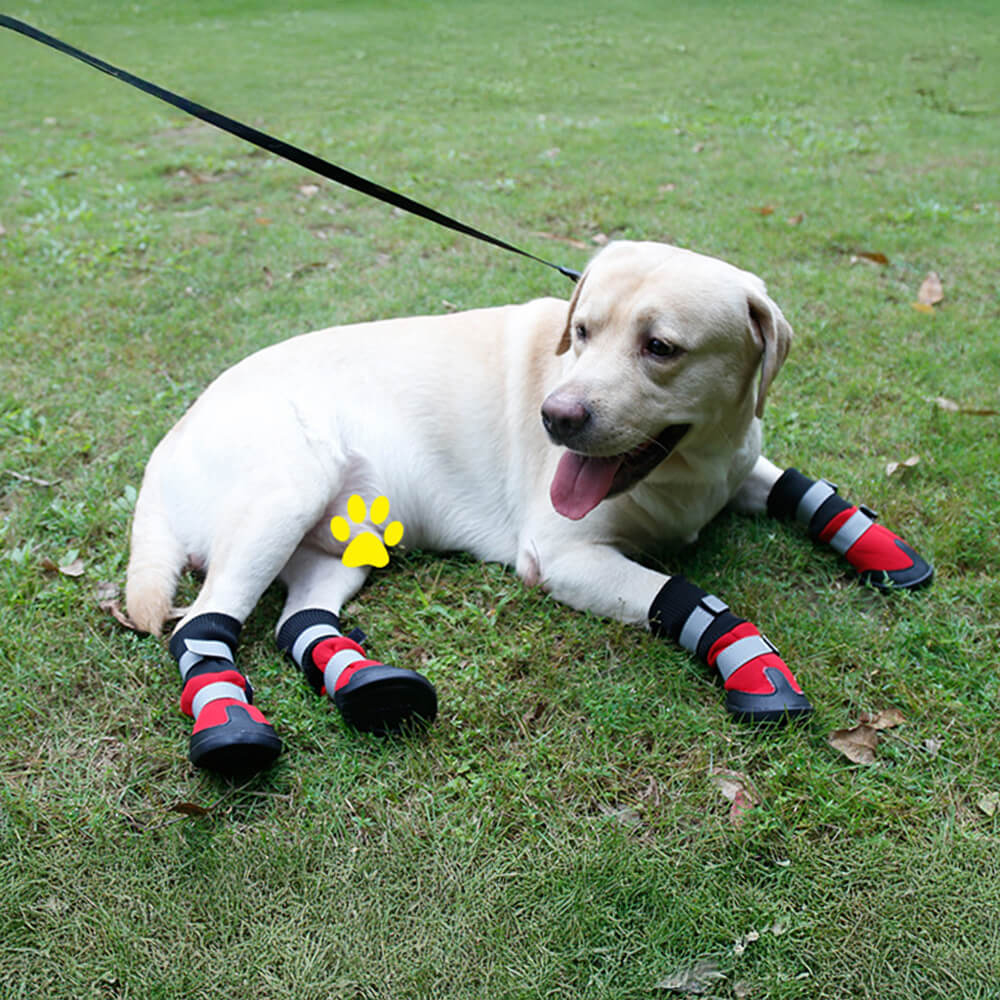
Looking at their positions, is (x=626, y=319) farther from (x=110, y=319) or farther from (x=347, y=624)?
(x=110, y=319)

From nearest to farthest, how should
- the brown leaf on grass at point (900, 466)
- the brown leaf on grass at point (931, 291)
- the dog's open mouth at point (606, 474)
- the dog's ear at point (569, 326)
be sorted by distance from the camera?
1. the dog's open mouth at point (606, 474)
2. the dog's ear at point (569, 326)
3. the brown leaf on grass at point (900, 466)
4. the brown leaf on grass at point (931, 291)

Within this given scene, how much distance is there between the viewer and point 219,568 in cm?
237

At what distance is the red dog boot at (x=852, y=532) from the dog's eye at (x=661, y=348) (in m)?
0.83

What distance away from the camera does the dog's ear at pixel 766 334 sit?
89.6 inches

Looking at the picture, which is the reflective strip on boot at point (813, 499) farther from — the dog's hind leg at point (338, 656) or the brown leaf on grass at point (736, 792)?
the dog's hind leg at point (338, 656)

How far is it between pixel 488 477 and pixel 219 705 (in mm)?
1144

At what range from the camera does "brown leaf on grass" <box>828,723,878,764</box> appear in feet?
6.59

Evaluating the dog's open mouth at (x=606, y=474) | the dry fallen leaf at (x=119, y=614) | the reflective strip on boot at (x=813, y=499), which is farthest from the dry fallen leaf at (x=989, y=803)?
the dry fallen leaf at (x=119, y=614)

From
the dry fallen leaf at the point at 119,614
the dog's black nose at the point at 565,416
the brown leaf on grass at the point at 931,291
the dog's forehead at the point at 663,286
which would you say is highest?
the dog's forehead at the point at 663,286

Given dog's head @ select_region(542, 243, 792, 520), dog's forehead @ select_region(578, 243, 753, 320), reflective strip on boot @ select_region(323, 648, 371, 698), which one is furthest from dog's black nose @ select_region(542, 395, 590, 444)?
reflective strip on boot @ select_region(323, 648, 371, 698)

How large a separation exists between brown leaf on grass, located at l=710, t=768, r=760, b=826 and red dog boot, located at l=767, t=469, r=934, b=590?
0.91 metres

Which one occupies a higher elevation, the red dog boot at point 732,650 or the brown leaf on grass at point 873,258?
the brown leaf on grass at point 873,258

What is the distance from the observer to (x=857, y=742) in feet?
6.72

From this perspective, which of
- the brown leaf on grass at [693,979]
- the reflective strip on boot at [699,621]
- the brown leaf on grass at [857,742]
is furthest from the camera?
the reflective strip on boot at [699,621]
